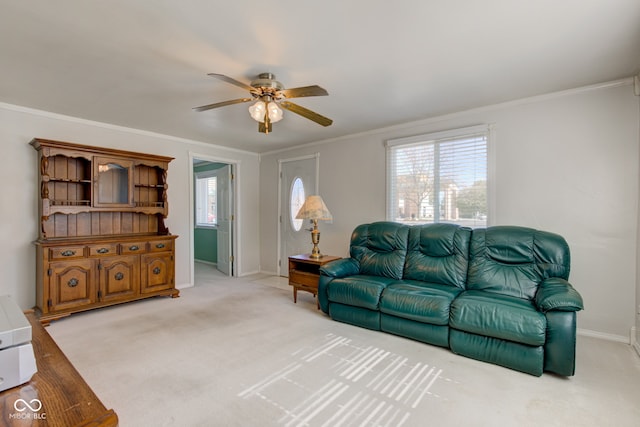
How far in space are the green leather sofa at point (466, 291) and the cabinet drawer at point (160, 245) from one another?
2281mm

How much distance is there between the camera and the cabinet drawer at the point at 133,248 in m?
3.80

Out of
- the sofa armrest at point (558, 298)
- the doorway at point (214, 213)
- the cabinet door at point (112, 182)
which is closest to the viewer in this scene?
the sofa armrest at point (558, 298)

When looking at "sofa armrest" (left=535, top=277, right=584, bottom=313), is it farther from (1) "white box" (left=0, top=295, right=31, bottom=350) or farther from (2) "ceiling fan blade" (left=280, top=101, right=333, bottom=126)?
(1) "white box" (left=0, top=295, right=31, bottom=350)

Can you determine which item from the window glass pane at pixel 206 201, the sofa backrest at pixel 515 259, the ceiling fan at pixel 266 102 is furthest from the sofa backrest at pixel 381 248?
the window glass pane at pixel 206 201

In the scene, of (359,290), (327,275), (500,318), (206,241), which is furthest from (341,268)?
(206,241)

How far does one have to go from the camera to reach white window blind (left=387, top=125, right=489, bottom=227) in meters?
3.54

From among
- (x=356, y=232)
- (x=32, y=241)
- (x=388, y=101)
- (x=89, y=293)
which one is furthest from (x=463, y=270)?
(x=32, y=241)

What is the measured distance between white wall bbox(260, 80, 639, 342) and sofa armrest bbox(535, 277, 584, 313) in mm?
748

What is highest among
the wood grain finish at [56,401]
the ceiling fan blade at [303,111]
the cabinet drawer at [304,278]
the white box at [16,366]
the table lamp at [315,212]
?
the ceiling fan blade at [303,111]

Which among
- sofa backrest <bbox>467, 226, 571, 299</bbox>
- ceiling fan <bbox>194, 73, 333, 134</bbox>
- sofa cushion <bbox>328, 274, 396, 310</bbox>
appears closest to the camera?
ceiling fan <bbox>194, 73, 333, 134</bbox>

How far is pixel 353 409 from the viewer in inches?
72.9

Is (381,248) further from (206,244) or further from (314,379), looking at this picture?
(206,244)

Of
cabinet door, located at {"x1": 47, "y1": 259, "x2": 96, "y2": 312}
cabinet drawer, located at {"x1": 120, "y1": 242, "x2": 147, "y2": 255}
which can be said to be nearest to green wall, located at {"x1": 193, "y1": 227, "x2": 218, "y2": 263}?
cabinet drawer, located at {"x1": 120, "y1": 242, "x2": 147, "y2": 255}

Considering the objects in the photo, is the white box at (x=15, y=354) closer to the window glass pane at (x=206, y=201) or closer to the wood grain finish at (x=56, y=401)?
the wood grain finish at (x=56, y=401)
